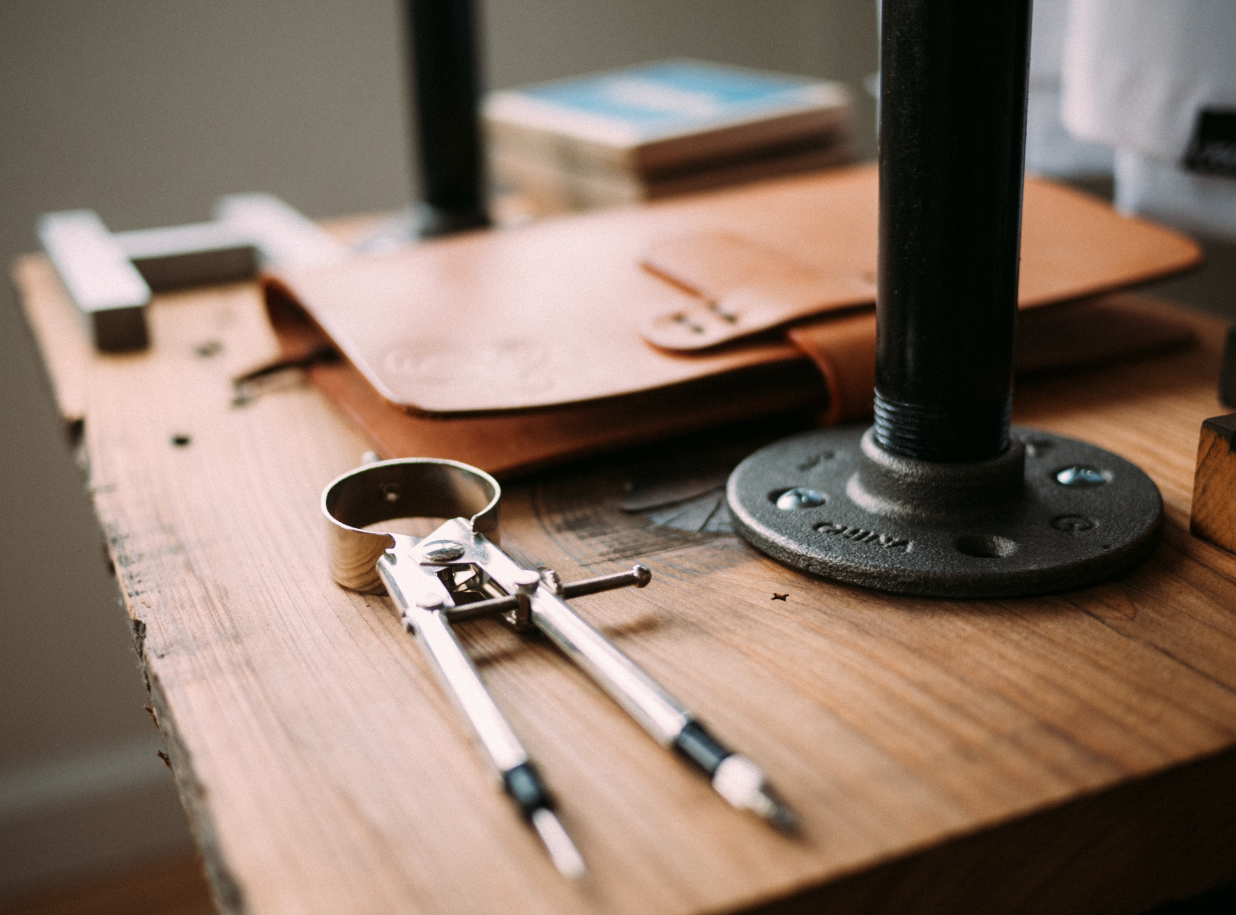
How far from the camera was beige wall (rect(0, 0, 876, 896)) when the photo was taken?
3.89 feet

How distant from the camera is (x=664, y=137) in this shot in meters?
0.82

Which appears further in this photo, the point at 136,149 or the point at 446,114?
the point at 136,149

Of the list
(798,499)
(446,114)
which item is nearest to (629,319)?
(798,499)

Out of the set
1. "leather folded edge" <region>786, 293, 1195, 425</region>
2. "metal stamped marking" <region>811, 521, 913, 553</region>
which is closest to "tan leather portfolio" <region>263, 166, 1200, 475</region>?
"leather folded edge" <region>786, 293, 1195, 425</region>

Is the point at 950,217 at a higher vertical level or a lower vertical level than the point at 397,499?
higher

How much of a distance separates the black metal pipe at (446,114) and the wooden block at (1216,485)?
0.57 meters

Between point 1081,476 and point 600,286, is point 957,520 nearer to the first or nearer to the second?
point 1081,476

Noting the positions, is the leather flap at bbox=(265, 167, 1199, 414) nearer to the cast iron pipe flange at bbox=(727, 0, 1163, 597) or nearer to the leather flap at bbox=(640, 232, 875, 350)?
the leather flap at bbox=(640, 232, 875, 350)

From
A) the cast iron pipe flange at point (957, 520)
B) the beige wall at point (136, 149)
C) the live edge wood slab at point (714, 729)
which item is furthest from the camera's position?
the beige wall at point (136, 149)

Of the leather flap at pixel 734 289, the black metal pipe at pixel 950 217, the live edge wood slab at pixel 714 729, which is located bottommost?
the live edge wood slab at pixel 714 729

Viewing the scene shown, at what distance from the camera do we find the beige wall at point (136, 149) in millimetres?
1185

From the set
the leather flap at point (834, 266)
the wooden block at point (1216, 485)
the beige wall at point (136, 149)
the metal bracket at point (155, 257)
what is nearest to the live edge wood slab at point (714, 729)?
the wooden block at point (1216, 485)

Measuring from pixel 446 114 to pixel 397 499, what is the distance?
0.48 m

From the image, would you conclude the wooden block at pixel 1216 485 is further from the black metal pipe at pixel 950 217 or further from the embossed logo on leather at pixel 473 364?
the embossed logo on leather at pixel 473 364
